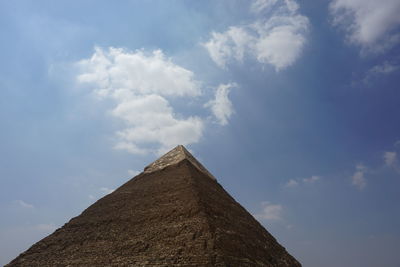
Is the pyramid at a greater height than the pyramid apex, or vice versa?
the pyramid apex

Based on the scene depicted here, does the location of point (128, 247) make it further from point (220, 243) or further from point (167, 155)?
point (167, 155)

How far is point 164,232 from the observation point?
18344 mm

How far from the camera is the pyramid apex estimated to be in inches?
1138

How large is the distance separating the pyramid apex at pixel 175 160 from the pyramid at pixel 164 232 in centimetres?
137

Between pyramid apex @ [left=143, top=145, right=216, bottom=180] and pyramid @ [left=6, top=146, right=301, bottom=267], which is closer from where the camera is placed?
pyramid @ [left=6, top=146, right=301, bottom=267]

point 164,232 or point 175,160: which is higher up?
point 175,160

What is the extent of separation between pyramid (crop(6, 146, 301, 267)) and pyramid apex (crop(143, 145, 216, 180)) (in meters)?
1.37

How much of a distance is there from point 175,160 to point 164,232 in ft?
36.4

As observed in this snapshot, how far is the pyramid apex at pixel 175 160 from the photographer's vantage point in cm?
2890

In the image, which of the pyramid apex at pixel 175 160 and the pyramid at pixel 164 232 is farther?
the pyramid apex at pixel 175 160

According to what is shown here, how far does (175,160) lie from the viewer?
28984 millimetres

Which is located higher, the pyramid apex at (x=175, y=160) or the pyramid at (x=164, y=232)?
the pyramid apex at (x=175, y=160)

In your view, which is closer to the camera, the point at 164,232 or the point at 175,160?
the point at 164,232

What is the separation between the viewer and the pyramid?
16578 millimetres
